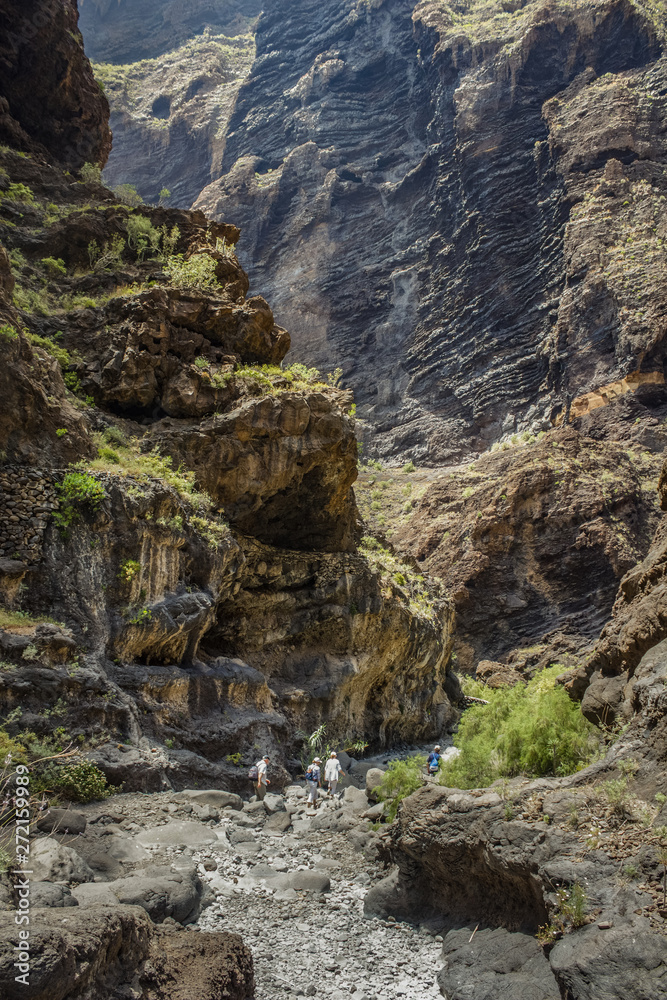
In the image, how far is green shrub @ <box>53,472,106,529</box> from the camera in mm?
11516

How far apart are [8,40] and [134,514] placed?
62.3 feet

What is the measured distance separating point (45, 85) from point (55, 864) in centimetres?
2439

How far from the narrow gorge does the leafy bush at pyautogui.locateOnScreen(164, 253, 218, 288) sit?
0.11 meters

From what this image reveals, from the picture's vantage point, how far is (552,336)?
47.2 meters

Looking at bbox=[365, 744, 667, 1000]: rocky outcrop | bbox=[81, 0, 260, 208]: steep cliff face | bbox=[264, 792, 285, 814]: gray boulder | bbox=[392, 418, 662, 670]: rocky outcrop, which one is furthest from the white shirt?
bbox=[81, 0, 260, 208]: steep cliff face

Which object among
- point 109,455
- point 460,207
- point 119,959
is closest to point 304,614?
point 109,455

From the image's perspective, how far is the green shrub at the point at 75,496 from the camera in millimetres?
11516

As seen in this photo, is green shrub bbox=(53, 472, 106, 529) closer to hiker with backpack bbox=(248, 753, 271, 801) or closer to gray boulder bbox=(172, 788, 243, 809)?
gray boulder bbox=(172, 788, 243, 809)

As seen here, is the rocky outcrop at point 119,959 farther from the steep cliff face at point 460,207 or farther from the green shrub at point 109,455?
the steep cliff face at point 460,207

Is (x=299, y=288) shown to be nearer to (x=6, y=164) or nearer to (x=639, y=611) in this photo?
(x=6, y=164)

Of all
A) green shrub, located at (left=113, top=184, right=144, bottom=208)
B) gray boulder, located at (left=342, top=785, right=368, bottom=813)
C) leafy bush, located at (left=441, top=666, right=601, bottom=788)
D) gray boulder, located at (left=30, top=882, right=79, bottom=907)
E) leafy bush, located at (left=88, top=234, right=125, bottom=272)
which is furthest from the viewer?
green shrub, located at (left=113, top=184, right=144, bottom=208)

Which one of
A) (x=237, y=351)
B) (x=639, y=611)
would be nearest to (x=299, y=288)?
(x=237, y=351)

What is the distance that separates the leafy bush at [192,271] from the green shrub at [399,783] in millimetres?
12790

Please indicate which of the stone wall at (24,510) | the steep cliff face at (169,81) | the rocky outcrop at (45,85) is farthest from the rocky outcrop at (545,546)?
the steep cliff face at (169,81)
